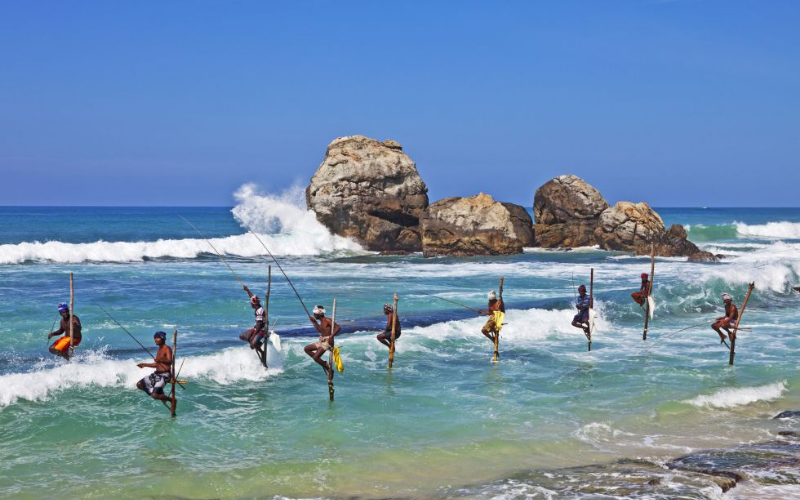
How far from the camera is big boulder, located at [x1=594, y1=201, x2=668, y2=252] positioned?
52062mm

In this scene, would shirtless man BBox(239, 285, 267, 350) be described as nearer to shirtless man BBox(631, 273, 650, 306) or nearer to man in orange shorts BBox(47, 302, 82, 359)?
man in orange shorts BBox(47, 302, 82, 359)

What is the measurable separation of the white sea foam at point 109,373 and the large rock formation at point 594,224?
36.4 metres

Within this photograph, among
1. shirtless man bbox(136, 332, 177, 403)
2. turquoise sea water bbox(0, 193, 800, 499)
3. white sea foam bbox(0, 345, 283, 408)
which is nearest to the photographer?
turquoise sea water bbox(0, 193, 800, 499)

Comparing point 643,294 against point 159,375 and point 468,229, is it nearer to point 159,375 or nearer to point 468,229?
point 159,375

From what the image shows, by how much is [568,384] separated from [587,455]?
521 centimetres

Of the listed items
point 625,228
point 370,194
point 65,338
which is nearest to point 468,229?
point 370,194

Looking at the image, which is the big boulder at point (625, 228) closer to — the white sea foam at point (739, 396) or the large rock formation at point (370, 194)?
the large rock formation at point (370, 194)

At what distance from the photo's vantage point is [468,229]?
48.6m

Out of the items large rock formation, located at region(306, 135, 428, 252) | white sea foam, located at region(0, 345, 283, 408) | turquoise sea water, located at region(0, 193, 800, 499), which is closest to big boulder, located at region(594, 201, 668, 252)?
large rock formation, located at region(306, 135, 428, 252)

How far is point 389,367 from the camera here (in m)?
19.7

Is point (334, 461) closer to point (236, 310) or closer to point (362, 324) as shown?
point (362, 324)

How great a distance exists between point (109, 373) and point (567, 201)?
135ft

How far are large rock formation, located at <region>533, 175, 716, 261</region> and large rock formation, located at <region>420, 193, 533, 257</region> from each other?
19.0 ft

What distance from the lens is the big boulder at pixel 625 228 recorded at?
52.1m
